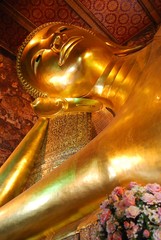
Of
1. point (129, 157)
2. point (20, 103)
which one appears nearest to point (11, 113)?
point (20, 103)

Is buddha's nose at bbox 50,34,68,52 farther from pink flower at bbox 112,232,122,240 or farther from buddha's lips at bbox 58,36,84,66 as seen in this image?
pink flower at bbox 112,232,122,240

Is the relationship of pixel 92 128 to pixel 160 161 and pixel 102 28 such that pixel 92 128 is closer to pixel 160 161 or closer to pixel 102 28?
pixel 160 161

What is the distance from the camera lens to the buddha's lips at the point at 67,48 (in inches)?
63.7

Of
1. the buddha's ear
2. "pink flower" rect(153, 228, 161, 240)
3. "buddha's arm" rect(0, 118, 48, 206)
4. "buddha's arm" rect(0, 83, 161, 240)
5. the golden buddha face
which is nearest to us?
"pink flower" rect(153, 228, 161, 240)

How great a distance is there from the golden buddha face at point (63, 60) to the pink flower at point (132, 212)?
94 centimetres

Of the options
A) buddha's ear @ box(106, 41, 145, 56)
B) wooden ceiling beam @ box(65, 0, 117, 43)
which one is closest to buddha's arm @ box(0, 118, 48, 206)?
buddha's ear @ box(106, 41, 145, 56)

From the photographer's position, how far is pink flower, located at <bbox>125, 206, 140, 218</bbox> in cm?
74

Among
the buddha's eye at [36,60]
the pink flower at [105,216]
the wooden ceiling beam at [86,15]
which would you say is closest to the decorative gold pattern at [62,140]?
the buddha's eye at [36,60]

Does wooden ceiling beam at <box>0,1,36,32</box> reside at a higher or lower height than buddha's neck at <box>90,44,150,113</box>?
higher

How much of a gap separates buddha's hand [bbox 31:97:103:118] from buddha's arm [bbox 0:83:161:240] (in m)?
0.54

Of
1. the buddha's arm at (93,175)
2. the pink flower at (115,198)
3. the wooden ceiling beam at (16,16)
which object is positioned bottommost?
the pink flower at (115,198)

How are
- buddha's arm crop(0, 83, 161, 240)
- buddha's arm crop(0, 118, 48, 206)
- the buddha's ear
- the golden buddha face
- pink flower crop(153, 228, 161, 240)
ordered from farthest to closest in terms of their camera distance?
the buddha's ear < the golden buddha face < buddha's arm crop(0, 118, 48, 206) < buddha's arm crop(0, 83, 161, 240) < pink flower crop(153, 228, 161, 240)

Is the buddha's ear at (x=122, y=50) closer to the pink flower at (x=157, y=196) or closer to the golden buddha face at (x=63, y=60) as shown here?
the golden buddha face at (x=63, y=60)

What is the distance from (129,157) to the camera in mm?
986
